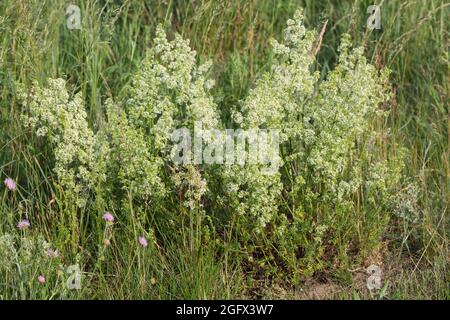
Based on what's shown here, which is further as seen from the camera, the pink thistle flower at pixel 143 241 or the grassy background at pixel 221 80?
the grassy background at pixel 221 80

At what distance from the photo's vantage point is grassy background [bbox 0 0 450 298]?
3645 millimetres

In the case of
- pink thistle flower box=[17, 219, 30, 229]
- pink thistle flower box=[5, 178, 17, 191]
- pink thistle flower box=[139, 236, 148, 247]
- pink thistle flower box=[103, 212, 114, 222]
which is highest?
pink thistle flower box=[5, 178, 17, 191]

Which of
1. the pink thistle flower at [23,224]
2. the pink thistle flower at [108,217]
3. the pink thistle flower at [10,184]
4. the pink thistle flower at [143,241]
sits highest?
the pink thistle flower at [10,184]

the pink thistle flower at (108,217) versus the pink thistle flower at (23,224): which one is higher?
the pink thistle flower at (108,217)

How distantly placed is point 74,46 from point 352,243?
6.30ft

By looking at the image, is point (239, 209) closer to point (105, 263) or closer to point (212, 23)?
point (105, 263)

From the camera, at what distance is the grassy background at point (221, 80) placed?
364cm

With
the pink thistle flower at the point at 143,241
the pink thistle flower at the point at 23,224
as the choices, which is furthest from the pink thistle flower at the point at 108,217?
the pink thistle flower at the point at 23,224

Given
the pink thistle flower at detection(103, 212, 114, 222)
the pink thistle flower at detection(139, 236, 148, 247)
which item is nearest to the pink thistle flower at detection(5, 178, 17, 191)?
the pink thistle flower at detection(103, 212, 114, 222)

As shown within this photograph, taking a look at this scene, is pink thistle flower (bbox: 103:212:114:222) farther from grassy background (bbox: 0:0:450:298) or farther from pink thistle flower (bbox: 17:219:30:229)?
pink thistle flower (bbox: 17:219:30:229)

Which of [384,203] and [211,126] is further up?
[211,126]

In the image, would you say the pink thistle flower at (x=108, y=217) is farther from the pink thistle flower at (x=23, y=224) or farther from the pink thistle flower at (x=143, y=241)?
the pink thistle flower at (x=23, y=224)

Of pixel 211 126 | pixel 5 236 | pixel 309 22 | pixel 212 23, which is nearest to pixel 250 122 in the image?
pixel 211 126

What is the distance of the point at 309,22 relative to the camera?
5297mm
